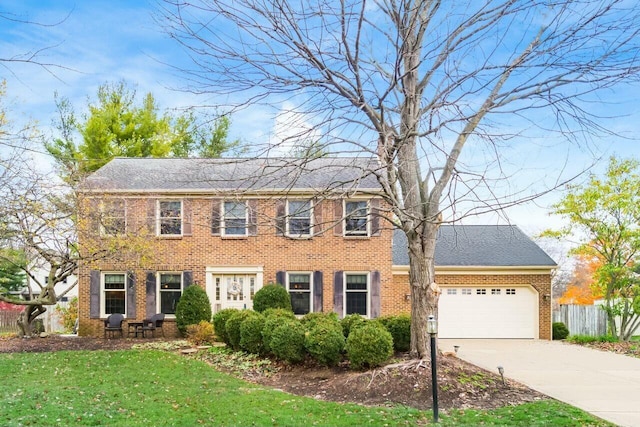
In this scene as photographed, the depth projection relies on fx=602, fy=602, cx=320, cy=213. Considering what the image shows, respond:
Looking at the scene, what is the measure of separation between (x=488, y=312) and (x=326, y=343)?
10968 millimetres

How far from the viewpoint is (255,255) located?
1991 centimetres

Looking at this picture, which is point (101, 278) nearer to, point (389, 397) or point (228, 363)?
point (228, 363)

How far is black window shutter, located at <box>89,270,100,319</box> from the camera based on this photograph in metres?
19.8

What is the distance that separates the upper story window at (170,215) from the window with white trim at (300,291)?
13.3 ft

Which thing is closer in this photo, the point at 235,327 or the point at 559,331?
the point at 235,327

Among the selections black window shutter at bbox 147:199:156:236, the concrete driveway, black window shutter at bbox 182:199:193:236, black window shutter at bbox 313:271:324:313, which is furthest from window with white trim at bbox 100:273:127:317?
the concrete driveway

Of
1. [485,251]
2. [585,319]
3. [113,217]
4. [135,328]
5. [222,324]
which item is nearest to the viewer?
[222,324]

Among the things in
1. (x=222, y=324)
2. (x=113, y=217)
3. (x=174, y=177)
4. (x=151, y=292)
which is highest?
(x=174, y=177)

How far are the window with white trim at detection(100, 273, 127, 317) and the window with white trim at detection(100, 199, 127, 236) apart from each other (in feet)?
6.74

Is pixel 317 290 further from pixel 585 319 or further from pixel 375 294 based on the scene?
pixel 585 319

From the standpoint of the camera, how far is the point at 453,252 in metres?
21.7

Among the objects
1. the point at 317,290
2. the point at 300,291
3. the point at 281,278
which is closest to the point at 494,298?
the point at 317,290

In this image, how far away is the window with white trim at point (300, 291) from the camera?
64.7ft

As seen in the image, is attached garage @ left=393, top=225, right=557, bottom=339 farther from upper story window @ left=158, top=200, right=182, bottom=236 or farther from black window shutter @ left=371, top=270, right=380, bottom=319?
upper story window @ left=158, top=200, right=182, bottom=236
